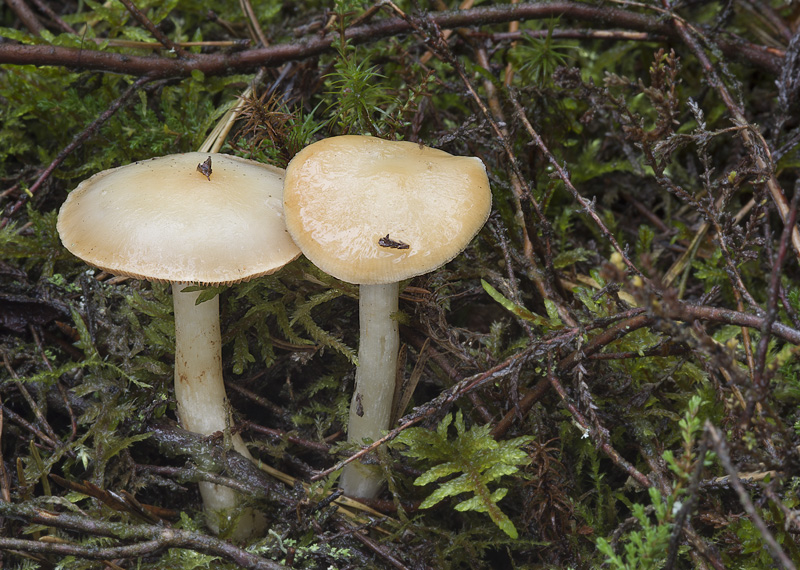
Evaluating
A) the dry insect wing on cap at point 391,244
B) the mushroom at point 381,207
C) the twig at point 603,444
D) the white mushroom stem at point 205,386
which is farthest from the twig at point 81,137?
the twig at point 603,444

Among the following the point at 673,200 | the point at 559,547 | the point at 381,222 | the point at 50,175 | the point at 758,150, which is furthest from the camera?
the point at 673,200

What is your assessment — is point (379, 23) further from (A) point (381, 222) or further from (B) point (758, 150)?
(B) point (758, 150)

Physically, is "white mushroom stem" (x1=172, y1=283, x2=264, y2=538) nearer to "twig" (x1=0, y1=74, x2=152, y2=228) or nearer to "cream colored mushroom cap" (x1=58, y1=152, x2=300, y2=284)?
"cream colored mushroom cap" (x1=58, y1=152, x2=300, y2=284)

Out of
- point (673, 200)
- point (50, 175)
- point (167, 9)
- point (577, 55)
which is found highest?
point (167, 9)

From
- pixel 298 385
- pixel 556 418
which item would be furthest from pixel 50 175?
pixel 556 418

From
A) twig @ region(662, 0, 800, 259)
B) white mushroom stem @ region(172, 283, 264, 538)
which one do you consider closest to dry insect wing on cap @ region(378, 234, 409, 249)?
white mushroom stem @ region(172, 283, 264, 538)

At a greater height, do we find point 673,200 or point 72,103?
point 72,103

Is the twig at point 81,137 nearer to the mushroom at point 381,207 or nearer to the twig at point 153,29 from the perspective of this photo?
the twig at point 153,29
